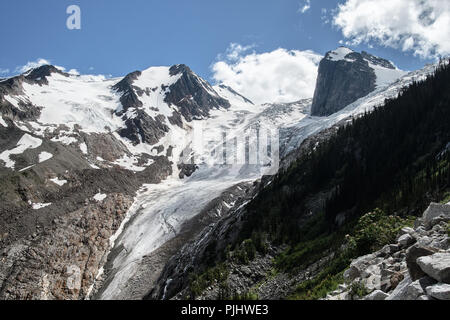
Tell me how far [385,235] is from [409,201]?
56.9 feet

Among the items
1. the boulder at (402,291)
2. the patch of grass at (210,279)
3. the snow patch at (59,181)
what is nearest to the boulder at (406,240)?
the boulder at (402,291)

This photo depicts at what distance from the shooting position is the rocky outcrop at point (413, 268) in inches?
Answer: 269

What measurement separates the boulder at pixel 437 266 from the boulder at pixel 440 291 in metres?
0.20

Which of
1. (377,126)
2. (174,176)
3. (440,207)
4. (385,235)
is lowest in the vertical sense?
(385,235)

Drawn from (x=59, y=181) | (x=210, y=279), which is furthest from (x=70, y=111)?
(x=210, y=279)

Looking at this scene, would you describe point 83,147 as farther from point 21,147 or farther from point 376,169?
point 376,169

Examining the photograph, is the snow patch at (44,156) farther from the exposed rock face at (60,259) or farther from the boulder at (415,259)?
the boulder at (415,259)

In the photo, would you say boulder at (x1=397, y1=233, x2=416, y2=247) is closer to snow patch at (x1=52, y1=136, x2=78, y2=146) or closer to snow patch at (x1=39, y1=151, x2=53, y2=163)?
snow patch at (x1=39, y1=151, x2=53, y2=163)

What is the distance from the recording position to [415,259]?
7.88m

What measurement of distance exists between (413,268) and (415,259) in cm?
24

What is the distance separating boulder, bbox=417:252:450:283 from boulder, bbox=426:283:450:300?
20 cm

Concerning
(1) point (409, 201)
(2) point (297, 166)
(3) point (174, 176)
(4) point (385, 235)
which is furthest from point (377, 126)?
(3) point (174, 176)

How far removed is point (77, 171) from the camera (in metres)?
112
